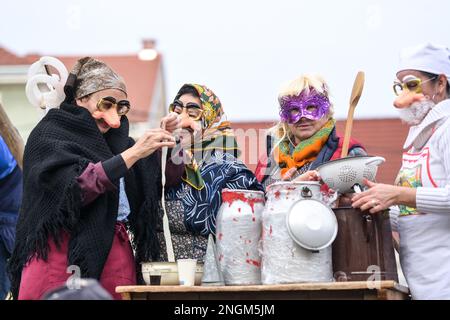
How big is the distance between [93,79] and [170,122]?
1.44ft

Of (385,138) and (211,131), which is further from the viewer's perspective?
(385,138)

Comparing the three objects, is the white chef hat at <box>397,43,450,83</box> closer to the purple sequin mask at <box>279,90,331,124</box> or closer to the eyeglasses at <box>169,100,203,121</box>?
the purple sequin mask at <box>279,90,331,124</box>

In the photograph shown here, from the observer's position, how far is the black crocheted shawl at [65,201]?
351 cm

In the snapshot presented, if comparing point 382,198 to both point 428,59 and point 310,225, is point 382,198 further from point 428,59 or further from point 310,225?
point 428,59

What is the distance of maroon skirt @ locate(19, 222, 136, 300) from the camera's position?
3527 mm

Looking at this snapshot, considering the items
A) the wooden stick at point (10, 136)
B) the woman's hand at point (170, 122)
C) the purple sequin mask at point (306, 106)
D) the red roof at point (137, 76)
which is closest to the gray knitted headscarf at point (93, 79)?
the woman's hand at point (170, 122)

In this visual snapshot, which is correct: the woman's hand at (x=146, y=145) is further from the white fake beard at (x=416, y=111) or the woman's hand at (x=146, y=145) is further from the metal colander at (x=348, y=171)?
the white fake beard at (x=416, y=111)

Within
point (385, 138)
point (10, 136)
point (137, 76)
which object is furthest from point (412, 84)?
point (137, 76)

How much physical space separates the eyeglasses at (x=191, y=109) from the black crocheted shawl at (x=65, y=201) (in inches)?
19.5

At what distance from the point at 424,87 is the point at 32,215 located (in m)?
1.87

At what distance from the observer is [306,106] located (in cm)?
397

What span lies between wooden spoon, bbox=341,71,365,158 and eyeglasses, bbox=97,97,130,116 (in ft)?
3.47
